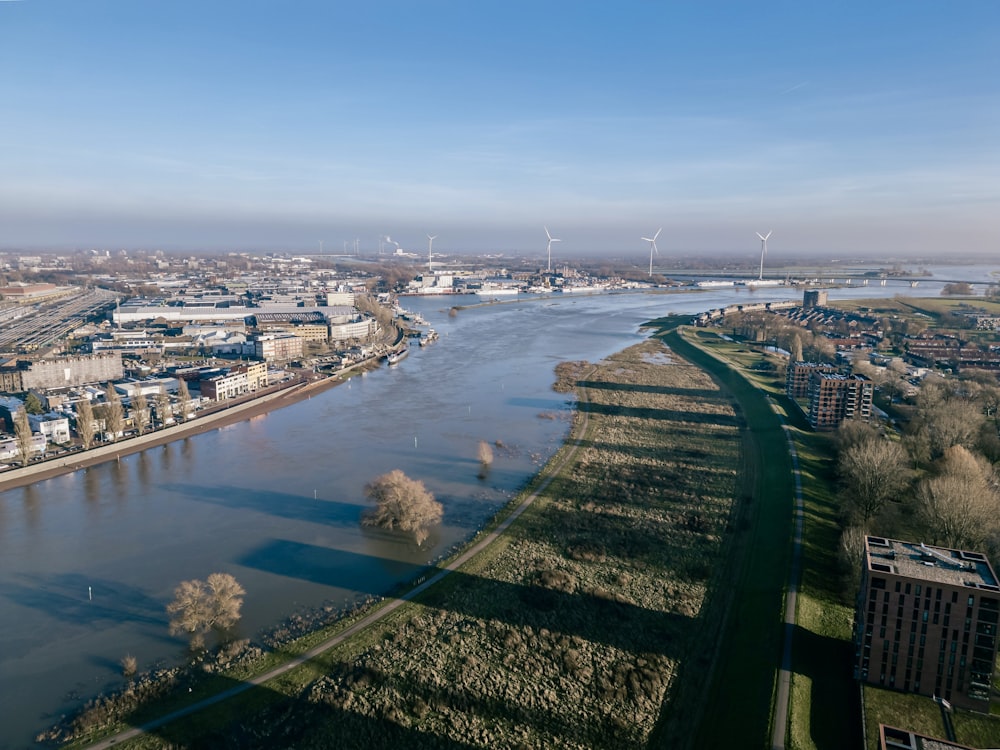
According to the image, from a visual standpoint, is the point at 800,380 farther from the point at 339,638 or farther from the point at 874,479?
the point at 339,638

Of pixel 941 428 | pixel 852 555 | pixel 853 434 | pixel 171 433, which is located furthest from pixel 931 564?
pixel 171 433

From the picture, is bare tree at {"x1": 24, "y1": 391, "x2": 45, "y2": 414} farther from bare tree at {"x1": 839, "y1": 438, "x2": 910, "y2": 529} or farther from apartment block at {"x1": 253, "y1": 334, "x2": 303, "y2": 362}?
bare tree at {"x1": 839, "y1": 438, "x2": 910, "y2": 529}

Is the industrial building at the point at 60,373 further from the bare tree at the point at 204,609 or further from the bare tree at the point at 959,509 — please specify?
the bare tree at the point at 959,509

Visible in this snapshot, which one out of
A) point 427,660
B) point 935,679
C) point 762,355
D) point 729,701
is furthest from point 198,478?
point 762,355

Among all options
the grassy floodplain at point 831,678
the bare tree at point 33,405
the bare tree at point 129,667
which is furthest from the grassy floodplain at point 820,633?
the bare tree at point 33,405

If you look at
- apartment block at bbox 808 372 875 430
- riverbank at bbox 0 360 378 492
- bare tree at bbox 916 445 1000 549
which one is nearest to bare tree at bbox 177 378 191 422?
riverbank at bbox 0 360 378 492

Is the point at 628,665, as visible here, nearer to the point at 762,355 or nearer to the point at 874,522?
the point at 874,522
